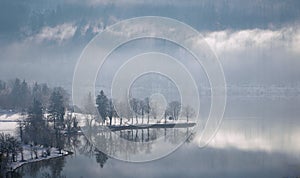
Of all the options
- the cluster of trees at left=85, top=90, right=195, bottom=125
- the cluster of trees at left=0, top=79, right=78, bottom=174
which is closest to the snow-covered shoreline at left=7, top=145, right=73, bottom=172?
the cluster of trees at left=0, top=79, right=78, bottom=174

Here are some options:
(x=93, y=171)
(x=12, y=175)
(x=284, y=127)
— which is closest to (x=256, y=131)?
(x=284, y=127)

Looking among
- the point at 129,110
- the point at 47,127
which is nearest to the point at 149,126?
the point at 129,110

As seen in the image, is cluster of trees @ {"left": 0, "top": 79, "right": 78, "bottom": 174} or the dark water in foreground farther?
cluster of trees @ {"left": 0, "top": 79, "right": 78, "bottom": 174}

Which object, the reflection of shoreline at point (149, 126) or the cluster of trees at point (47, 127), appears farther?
the reflection of shoreline at point (149, 126)

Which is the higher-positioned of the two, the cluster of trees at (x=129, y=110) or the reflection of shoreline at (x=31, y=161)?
the cluster of trees at (x=129, y=110)

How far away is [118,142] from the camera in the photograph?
1013 inches

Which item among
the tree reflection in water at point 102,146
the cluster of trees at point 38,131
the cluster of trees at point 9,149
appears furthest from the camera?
the cluster of trees at point 38,131

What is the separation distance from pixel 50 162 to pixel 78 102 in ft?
67.1

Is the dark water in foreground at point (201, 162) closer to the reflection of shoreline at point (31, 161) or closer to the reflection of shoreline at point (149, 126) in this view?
the reflection of shoreline at point (31, 161)

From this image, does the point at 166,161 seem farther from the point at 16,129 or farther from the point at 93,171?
the point at 16,129

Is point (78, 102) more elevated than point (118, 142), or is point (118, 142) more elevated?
point (78, 102)

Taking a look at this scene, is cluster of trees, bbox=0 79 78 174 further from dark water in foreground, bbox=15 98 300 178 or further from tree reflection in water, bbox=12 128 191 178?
dark water in foreground, bbox=15 98 300 178

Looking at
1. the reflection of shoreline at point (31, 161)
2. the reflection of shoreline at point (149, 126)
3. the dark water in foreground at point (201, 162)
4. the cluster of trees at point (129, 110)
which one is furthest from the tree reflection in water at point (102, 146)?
the cluster of trees at point (129, 110)

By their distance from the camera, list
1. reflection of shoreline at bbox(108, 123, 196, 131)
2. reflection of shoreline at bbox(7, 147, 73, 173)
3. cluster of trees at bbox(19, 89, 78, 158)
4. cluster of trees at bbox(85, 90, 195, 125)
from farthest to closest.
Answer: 1. cluster of trees at bbox(85, 90, 195, 125)
2. reflection of shoreline at bbox(108, 123, 196, 131)
3. cluster of trees at bbox(19, 89, 78, 158)
4. reflection of shoreline at bbox(7, 147, 73, 173)
